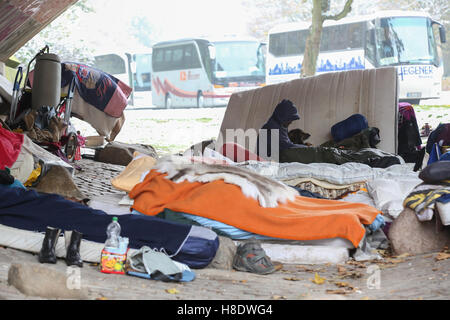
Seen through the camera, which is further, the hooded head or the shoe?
the hooded head

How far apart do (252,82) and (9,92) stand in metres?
13.7

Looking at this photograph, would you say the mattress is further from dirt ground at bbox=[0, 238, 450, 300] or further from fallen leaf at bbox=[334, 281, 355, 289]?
fallen leaf at bbox=[334, 281, 355, 289]

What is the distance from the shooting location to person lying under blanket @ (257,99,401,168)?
557 centimetres

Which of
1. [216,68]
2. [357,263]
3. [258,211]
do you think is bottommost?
[357,263]

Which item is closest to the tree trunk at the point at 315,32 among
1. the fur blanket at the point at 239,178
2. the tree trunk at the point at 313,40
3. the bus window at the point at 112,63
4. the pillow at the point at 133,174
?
the tree trunk at the point at 313,40

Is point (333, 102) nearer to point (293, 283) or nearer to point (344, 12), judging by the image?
point (293, 283)

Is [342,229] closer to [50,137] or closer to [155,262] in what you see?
[155,262]

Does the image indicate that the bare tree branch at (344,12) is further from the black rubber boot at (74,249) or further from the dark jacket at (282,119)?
the black rubber boot at (74,249)

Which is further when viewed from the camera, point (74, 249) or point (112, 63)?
point (112, 63)

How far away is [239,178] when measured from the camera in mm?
3756

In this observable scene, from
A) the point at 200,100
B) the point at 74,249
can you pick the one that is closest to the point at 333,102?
the point at 74,249

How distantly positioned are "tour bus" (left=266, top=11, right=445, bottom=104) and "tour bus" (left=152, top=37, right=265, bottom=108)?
8.47ft

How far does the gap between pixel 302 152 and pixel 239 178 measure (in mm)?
2188

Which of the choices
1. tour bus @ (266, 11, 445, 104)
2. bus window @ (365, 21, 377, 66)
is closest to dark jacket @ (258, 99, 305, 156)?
tour bus @ (266, 11, 445, 104)
